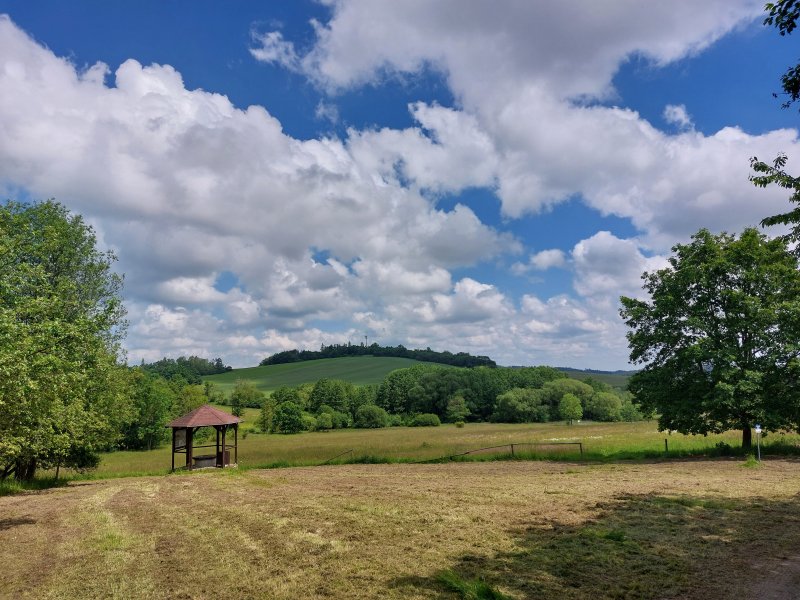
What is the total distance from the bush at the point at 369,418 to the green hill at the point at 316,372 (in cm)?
2853

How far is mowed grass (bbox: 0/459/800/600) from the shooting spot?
8.09m

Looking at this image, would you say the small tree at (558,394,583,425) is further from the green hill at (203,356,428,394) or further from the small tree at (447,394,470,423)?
the green hill at (203,356,428,394)

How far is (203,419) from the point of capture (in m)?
30.5

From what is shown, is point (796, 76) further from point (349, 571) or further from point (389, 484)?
point (389, 484)

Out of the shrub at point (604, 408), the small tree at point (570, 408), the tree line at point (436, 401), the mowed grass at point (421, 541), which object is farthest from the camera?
the shrub at point (604, 408)

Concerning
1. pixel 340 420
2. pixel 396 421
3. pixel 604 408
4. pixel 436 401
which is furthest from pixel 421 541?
pixel 436 401

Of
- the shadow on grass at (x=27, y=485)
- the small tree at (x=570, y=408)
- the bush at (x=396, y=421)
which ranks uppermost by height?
the shadow on grass at (x=27, y=485)

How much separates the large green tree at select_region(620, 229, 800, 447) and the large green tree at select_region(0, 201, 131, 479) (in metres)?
26.8

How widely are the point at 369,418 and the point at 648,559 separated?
9234 centimetres

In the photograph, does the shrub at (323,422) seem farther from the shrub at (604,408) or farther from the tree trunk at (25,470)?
the tree trunk at (25,470)

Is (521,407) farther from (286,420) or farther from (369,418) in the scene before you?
(286,420)

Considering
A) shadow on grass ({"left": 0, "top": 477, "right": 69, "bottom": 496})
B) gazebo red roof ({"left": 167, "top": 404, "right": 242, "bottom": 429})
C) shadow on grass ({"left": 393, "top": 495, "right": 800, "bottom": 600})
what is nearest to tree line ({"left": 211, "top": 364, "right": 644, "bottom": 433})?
gazebo red roof ({"left": 167, "top": 404, "right": 242, "bottom": 429})

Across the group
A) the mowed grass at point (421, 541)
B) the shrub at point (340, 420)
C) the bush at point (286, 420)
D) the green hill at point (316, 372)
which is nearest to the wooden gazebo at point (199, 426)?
the mowed grass at point (421, 541)

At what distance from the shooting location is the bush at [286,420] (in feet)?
289
